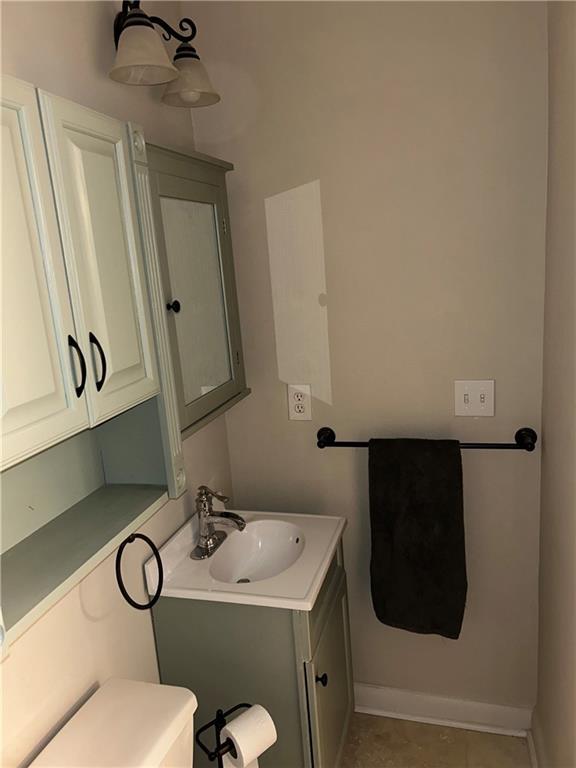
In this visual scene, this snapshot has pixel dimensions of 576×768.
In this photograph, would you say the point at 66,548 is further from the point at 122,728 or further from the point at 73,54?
the point at 73,54

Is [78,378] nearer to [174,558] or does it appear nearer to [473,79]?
[174,558]

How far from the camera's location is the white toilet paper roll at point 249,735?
4.59ft

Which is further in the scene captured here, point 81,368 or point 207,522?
point 207,522

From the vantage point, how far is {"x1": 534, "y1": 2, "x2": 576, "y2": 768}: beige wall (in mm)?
1467

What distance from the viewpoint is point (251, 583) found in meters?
1.62

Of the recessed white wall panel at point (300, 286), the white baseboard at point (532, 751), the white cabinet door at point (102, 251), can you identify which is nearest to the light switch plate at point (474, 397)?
the recessed white wall panel at point (300, 286)

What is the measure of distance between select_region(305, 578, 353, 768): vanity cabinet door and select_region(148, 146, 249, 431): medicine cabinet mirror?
2.37ft

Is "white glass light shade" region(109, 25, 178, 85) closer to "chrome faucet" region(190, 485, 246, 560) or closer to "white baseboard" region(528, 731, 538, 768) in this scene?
"chrome faucet" region(190, 485, 246, 560)

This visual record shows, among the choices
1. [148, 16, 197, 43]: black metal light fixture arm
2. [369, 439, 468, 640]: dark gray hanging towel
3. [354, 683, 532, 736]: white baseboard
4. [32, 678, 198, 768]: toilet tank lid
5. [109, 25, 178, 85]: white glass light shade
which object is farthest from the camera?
[354, 683, 532, 736]: white baseboard

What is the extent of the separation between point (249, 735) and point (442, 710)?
42.6 inches

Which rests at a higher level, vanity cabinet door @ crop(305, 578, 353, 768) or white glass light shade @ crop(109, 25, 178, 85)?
white glass light shade @ crop(109, 25, 178, 85)

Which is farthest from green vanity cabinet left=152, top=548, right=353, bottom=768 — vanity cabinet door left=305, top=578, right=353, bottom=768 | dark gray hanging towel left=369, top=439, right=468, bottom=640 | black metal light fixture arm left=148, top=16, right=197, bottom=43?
black metal light fixture arm left=148, top=16, right=197, bottom=43

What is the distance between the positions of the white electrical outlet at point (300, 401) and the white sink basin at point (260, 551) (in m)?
0.37

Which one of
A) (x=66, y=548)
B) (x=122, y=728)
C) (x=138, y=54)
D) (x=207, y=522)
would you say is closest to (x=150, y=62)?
(x=138, y=54)
